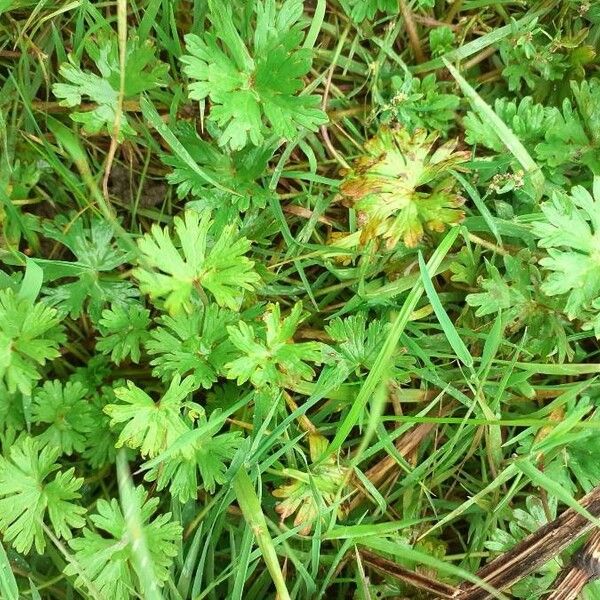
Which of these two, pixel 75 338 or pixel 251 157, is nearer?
pixel 251 157

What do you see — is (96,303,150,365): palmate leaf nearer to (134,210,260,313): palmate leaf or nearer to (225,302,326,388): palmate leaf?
(134,210,260,313): palmate leaf

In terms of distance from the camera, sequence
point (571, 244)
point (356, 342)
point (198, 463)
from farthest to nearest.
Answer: point (356, 342), point (198, 463), point (571, 244)

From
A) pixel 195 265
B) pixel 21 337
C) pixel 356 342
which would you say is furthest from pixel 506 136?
pixel 21 337

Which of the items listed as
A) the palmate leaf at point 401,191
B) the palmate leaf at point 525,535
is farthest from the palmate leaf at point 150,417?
the palmate leaf at point 525,535

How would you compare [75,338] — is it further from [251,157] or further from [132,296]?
[251,157]

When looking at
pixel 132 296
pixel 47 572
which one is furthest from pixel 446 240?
pixel 47 572

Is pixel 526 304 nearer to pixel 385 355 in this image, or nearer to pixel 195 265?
pixel 385 355

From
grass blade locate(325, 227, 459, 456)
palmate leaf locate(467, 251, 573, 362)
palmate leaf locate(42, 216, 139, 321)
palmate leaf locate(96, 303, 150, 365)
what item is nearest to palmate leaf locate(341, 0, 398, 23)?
grass blade locate(325, 227, 459, 456)
